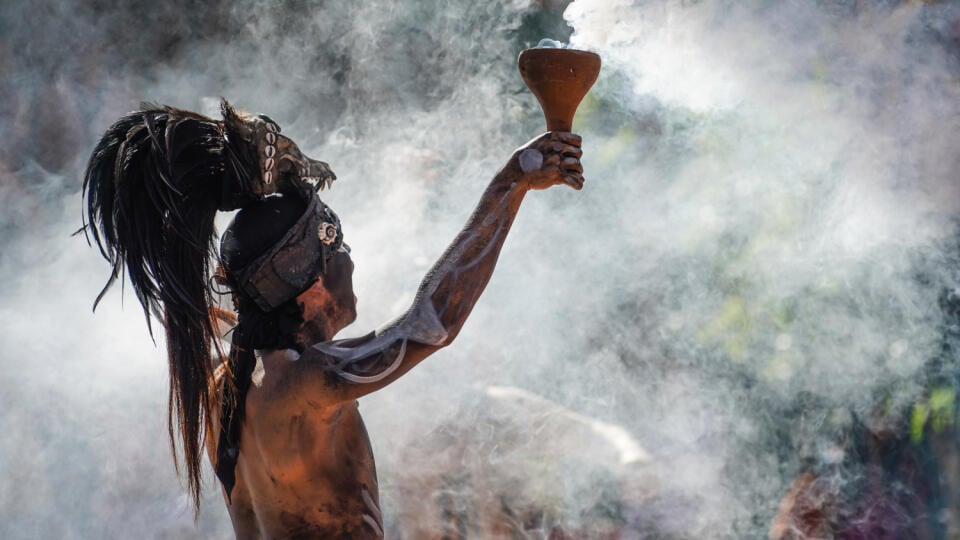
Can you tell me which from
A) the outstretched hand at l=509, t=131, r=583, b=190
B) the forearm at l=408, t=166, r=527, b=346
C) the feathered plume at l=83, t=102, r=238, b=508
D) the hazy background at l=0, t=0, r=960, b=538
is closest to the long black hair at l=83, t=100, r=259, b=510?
the feathered plume at l=83, t=102, r=238, b=508

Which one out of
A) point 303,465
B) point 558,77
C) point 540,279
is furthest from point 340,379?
point 540,279

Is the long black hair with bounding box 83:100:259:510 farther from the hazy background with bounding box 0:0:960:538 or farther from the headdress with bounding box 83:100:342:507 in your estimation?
the hazy background with bounding box 0:0:960:538

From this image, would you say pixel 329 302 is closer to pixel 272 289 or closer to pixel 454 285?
pixel 272 289

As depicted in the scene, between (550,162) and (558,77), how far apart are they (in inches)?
6.9

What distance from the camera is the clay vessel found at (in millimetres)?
2148

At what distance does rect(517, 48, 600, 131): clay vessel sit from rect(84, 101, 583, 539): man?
0.06 metres

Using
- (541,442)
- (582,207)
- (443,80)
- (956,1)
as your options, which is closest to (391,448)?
(541,442)

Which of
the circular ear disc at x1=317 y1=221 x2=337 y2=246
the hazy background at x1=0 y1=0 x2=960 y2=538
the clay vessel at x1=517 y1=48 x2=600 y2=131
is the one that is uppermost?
the hazy background at x1=0 y1=0 x2=960 y2=538

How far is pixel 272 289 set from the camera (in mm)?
2369

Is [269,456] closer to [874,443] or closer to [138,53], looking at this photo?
[874,443]

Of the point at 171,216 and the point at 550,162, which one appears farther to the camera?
the point at 171,216

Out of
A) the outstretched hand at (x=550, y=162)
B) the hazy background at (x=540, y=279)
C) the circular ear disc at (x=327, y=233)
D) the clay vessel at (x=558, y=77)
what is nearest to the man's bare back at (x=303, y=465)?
the circular ear disc at (x=327, y=233)

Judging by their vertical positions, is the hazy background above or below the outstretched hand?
above

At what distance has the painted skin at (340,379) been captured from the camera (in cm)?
215
